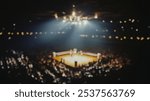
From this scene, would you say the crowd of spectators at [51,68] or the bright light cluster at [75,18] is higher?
the bright light cluster at [75,18]

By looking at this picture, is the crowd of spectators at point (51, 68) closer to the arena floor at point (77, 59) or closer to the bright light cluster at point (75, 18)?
the arena floor at point (77, 59)

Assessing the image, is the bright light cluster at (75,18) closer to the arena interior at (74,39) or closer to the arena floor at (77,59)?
the arena interior at (74,39)

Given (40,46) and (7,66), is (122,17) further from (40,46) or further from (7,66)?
(7,66)

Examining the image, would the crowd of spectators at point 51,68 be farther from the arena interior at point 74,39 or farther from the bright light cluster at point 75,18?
the bright light cluster at point 75,18

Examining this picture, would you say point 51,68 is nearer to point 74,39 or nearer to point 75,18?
point 74,39

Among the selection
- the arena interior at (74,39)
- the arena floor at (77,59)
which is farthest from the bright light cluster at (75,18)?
the arena floor at (77,59)

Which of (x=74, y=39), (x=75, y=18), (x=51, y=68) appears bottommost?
(x=51, y=68)

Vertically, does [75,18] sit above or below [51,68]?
above

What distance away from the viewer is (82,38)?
2037 millimetres

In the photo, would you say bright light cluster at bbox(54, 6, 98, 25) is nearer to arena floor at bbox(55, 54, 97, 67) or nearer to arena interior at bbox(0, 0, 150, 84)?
arena interior at bbox(0, 0, 150, 84)

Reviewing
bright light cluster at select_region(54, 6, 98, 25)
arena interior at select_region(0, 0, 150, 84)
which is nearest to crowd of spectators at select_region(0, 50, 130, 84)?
arena interior at select_region(0, 0, 150, 84)

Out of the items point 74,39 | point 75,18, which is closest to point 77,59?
point 74,39

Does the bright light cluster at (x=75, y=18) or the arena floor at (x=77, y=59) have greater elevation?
the bright light cluster at (x=75, y=18)

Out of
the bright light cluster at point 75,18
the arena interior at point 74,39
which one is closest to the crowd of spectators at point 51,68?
the arena interior at point 74,39
